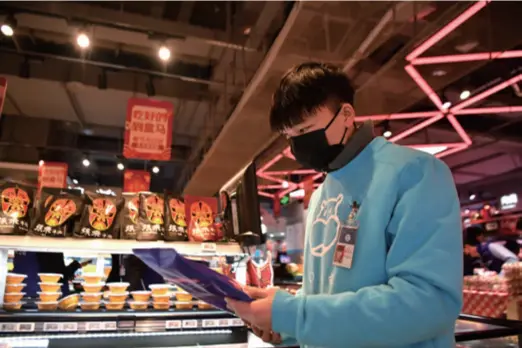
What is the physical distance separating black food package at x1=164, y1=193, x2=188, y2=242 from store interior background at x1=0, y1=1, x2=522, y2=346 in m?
0.36

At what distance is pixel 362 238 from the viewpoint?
1024 mm

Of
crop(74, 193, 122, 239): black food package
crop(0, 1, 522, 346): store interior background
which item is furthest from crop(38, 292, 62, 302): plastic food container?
crop(0, 1, 522, 346): store interior background

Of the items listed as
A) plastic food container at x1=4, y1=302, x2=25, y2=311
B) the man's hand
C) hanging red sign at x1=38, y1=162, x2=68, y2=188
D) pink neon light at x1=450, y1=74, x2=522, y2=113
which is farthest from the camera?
hanging red sign at x1=38, y1=162, x2=68, y2=188

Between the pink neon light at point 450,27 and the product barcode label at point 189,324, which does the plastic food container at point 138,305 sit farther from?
the pink neon light at point 450,27

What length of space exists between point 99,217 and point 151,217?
318mm

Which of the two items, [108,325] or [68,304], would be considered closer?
[108,325]

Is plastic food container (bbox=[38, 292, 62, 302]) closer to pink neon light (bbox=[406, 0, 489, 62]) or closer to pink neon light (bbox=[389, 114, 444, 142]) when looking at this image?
pink neon light (bbox=[406, 0, 489, 62])

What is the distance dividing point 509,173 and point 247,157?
25.5 feet

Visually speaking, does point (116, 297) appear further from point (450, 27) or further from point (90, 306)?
point (450, 27)

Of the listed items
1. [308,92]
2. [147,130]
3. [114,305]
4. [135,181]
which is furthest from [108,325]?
[135,181]

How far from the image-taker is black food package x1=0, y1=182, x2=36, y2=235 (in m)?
2.34

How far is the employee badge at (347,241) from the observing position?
105cm

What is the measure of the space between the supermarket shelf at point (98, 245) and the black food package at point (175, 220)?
60 millimetres

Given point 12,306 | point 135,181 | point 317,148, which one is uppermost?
point 135,181
